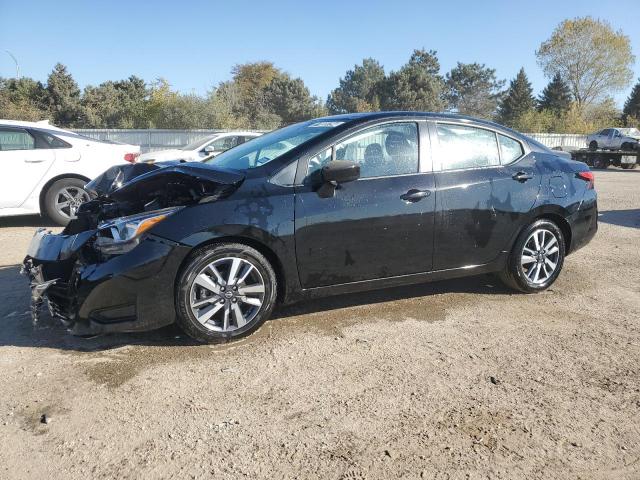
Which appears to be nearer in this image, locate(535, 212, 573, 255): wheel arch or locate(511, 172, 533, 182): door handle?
locate(511, 172, 533, 182): door handle

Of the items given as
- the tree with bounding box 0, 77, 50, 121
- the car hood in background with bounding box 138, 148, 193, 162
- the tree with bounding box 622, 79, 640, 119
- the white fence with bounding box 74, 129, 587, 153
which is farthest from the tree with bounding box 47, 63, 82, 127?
the tree with bounding box 622, 79, 640, 119

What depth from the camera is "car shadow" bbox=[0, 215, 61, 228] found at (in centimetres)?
790

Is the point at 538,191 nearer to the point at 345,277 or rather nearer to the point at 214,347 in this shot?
the point at 345,277

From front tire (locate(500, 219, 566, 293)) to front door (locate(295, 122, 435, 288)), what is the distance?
38.1 inches

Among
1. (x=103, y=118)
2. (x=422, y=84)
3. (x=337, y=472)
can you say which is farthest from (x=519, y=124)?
(x=337, y=472)

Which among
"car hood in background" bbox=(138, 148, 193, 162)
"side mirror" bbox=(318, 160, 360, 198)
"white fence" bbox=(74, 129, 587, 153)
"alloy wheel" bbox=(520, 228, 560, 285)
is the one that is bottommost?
"alloy wheel" bbox=(520, 228, 560, 285)

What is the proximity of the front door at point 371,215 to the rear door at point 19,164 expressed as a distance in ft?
17.8

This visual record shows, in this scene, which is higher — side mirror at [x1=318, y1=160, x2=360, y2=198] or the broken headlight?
side mirror at [x1=318, y1=160, x2=360, y2=198]

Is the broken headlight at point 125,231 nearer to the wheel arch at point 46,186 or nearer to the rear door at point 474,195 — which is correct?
the rear door at point 474,195

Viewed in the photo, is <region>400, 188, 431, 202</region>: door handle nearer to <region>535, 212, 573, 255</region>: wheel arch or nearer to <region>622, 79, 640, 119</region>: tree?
<region>535, 212, 573, 255</region>: wheel arch

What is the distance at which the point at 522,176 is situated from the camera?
4.51 meters

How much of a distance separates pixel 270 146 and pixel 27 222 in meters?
5.84

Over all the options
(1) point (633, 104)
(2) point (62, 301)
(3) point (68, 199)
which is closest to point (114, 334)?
(2) point (62, 301)

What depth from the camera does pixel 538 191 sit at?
455 cm
